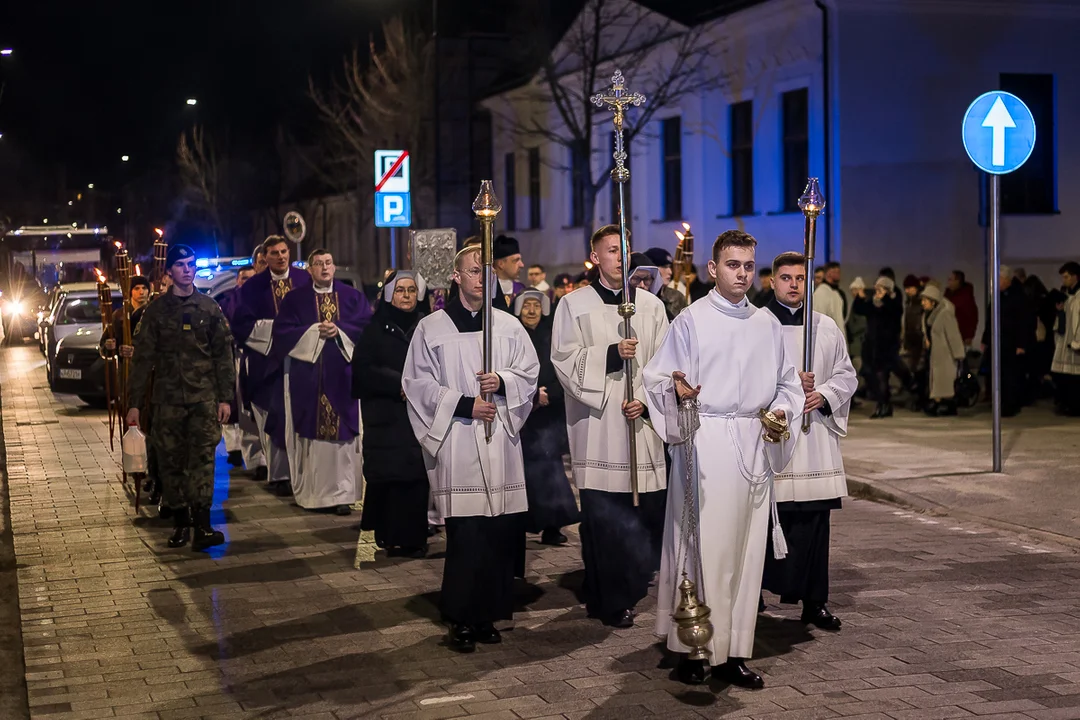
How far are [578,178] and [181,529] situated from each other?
23368 millimetres

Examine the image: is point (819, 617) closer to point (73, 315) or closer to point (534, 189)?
point (73, 315)

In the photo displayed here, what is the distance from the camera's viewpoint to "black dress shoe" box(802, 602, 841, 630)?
7527 millimetres

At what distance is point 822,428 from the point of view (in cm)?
775

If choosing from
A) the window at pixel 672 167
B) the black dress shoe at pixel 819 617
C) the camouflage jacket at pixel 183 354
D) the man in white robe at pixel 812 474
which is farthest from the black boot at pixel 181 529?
the window at pixel 672 167

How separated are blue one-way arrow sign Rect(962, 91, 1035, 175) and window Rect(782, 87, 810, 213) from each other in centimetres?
1249

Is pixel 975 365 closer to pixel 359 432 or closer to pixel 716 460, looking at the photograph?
pixel 359 432

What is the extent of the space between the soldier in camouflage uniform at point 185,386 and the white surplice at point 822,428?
14.0 feet

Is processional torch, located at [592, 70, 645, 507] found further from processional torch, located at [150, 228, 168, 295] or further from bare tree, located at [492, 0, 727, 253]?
bare tree, located at [492, 0, 727, 253]

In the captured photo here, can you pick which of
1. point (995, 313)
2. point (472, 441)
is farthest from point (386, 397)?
point (995, 313)

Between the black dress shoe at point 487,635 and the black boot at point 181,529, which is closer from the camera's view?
the black dress shoe at point 487,635

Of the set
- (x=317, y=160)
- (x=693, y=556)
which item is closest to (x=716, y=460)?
(x=693, y=556)

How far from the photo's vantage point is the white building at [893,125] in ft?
80.7

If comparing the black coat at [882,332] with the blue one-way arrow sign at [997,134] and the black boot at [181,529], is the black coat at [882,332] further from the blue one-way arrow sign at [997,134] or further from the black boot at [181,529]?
the black boot at [181,529]

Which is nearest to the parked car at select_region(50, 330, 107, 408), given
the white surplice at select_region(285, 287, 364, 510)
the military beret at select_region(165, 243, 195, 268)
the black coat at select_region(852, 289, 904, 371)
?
the white surplice at select_region(285, 287, 364, 510)
